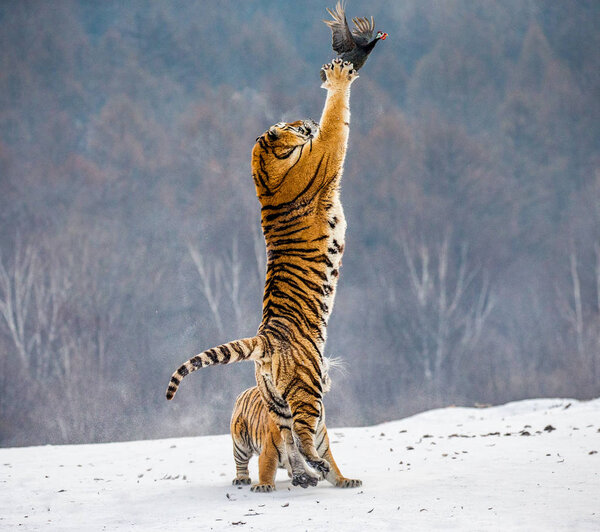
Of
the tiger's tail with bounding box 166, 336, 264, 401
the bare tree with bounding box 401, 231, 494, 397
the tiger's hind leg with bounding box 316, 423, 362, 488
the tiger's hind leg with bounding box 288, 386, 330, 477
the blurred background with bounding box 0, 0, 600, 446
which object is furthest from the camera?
the bare tree with bounding box 401, 231, 494, 397

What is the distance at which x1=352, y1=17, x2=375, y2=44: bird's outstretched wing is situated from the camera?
13.3 ft

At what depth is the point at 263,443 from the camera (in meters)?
4.36

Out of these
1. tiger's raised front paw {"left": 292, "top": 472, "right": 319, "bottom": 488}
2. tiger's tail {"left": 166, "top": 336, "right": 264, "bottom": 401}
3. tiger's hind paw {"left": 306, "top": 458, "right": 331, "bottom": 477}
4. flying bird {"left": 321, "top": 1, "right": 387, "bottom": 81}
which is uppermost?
flying bird {"left": 321, "top": 1, "right": 387, "bottom": 81}

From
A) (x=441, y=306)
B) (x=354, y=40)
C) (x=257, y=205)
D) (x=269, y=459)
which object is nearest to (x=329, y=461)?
(x=269, y=459)

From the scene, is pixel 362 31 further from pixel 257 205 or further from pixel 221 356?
pixel 257 205

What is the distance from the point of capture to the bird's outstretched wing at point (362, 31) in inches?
159

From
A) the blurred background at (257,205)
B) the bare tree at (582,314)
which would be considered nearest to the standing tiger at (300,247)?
the blurred background at (257,205)

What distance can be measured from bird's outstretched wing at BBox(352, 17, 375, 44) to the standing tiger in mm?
169

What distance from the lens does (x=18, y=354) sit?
1423 centimetres

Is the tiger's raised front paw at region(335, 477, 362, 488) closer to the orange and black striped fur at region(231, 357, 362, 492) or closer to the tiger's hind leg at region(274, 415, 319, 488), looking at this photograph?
the orange and black striped fur at region(231, 357, 362, 492)

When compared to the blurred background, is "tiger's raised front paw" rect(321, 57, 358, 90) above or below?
below

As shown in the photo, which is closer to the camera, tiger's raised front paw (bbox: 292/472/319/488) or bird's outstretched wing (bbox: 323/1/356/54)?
tiger's raised front paw (bbox: 292/472/319/488)

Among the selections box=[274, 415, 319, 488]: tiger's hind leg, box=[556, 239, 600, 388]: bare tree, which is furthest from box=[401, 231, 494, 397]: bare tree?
box=[274, 415, 319, 488]: tiger's hind leg

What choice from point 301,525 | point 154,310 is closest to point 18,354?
point 154,310
